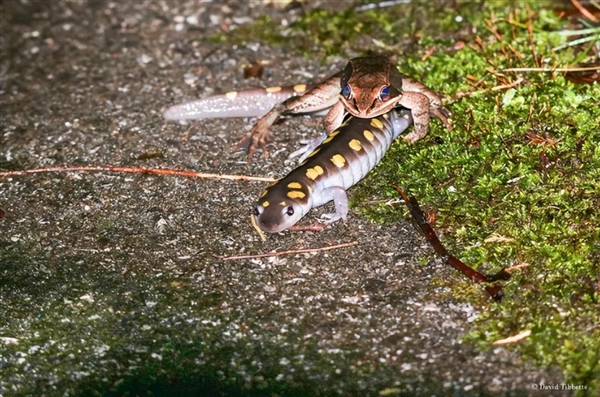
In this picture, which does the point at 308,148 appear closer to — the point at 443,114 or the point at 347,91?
the point at 347,91

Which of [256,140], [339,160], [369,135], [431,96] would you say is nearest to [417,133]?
[431,96]

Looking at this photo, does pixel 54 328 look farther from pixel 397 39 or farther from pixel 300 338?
pixel 397 39

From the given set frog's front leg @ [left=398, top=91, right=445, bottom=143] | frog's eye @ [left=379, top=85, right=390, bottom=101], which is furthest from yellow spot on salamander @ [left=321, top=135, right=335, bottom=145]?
frog's front leg @ [left=398, top=91, right=445, bottom=143]

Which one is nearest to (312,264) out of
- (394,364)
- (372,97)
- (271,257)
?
(271,257)

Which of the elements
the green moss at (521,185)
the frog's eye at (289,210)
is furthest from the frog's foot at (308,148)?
the frog's eye at (289,210)

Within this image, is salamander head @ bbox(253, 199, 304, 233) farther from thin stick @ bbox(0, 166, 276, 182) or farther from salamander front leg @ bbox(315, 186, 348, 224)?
thin stick @ bbox(0, 166, 276, 182)

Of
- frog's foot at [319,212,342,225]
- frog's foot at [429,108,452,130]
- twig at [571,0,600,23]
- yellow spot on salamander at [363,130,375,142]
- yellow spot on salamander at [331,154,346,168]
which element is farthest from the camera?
twig at [571,0,600,23]

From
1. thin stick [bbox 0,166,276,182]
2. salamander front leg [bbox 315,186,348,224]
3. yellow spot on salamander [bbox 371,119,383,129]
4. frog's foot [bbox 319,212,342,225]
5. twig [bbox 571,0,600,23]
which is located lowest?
thin stick [bbox 0,166,276,182]
